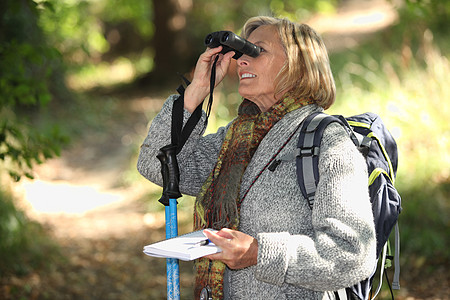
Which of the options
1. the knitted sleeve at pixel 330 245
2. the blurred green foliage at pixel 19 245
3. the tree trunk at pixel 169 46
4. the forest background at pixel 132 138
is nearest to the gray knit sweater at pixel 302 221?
the knitted sleeve at pixel 330 245

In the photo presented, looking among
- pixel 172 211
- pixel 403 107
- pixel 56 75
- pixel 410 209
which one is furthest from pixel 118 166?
pixel 172 211

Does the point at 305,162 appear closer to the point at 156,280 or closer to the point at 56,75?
the point at 156,280

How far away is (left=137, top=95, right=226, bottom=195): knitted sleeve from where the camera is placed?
2.23 meters

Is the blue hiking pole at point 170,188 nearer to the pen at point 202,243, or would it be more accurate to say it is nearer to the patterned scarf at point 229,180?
the patterned scarf at point 229,180

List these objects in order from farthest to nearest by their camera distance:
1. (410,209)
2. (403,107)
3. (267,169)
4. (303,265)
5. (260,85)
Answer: (403,107), (410,209), (260,85), (267,169), (303,265)

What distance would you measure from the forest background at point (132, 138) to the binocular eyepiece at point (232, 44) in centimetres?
33

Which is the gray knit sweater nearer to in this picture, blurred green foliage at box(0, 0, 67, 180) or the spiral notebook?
the spiral notebook

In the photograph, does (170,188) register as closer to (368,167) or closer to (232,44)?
(232,44)

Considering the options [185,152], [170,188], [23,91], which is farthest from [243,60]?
[23,91]

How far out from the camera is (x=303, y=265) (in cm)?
167

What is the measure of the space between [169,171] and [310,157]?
0.63 m

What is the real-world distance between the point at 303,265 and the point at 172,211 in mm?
668

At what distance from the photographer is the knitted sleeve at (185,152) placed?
223 cm

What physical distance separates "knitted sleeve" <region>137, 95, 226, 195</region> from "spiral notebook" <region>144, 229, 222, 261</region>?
1.70 feet
